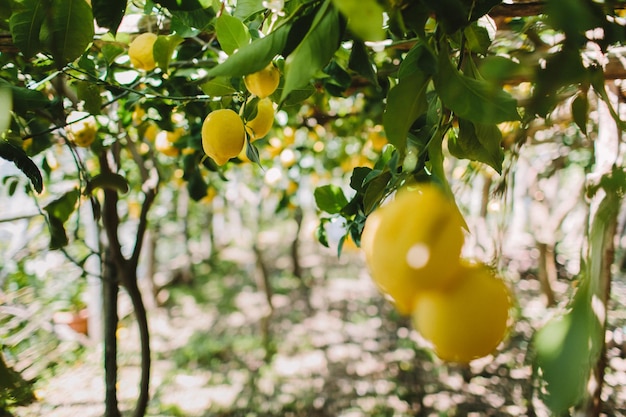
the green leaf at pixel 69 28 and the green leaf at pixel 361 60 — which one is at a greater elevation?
the green leaf at pixel 69 28

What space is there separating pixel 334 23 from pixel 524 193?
3437 mm

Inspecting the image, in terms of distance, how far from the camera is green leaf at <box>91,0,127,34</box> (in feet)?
1.60

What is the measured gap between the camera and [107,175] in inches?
37.8

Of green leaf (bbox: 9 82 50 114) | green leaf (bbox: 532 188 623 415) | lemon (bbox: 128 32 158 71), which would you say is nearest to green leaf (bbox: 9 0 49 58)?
green leaf (bbox: 9 82 50 114)

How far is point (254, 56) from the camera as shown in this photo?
364 mm

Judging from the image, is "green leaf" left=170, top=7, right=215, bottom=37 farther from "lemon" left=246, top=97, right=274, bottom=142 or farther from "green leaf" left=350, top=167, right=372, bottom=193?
"green leaf" left=350, top=167, right=372, bottom=193

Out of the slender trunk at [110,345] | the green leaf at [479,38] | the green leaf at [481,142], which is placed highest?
the green leaf at [479,38]

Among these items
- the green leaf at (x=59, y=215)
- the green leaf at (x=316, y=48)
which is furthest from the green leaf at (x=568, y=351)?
the green leaf at (x=59, y=215)

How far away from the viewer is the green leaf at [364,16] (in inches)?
11.4

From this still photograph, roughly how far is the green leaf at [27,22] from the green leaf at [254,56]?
11.2 inches

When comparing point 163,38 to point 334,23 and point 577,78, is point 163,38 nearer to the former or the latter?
point 334,23

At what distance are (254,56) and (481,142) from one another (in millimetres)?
258

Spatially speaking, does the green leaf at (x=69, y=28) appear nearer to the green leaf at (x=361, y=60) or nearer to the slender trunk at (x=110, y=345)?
the green leaf at (x=361, y=60)

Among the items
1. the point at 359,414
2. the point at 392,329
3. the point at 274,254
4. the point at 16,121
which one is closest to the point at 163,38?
the point at 16,121
